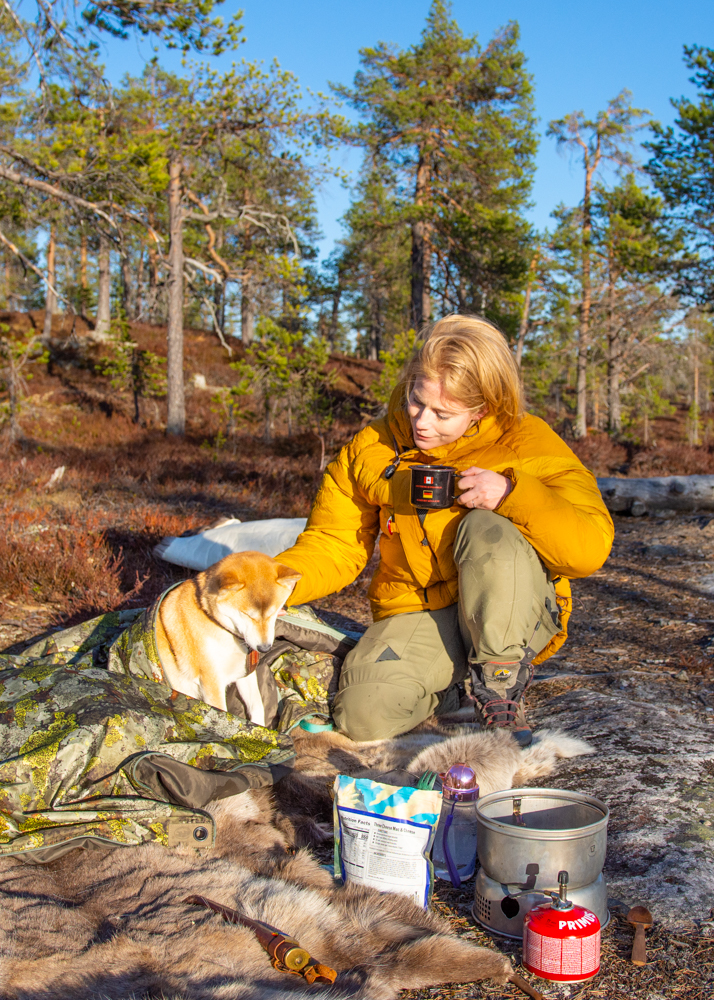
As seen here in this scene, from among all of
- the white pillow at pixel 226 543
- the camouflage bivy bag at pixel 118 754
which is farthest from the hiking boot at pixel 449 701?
the white pillow at pixel 226 543

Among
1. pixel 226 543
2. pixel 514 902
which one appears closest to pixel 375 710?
pixel 514 902

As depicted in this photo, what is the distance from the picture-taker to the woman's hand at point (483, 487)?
2.56 meters

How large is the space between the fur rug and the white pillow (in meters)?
3.16

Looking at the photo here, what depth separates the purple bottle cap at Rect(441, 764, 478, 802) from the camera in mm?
2131

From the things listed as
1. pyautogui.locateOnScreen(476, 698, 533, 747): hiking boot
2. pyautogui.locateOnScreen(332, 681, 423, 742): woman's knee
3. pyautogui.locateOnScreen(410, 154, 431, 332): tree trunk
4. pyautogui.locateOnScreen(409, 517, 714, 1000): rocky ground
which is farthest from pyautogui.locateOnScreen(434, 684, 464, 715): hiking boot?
pyautogui.locateOnScreen(410, 154, 431, 332): tree trunk

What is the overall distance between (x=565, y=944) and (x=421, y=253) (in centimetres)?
1595

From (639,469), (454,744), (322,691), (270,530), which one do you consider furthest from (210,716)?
(639,469)

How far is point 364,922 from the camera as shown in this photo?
1673 mm

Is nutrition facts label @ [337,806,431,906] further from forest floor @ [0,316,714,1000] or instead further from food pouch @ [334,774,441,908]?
forest floor @ [0,316,714,1000]

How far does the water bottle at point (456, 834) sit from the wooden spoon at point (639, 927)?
508mm

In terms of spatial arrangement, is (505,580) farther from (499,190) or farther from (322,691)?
(499,190)

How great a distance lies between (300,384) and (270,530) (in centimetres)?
854

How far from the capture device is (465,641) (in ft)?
9.17

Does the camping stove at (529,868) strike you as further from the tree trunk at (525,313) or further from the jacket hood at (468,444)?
the tree trunk at (525,313)
